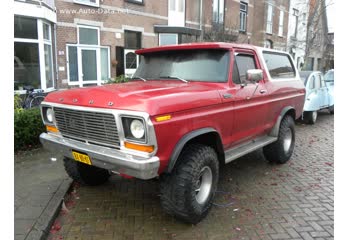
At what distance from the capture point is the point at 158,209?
388cm

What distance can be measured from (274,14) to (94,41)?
64.5ft

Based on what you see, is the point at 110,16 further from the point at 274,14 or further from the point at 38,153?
the point at 274,14

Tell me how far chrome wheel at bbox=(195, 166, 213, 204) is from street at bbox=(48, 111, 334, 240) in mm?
303

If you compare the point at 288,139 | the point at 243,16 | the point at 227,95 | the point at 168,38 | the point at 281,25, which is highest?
the point at 281,25

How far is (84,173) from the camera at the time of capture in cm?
429

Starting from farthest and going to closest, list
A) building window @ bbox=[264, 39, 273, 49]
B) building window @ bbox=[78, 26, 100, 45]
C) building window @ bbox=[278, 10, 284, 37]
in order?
building window @ bbox=[278, 10, 284, 37] → building window @ bbox=[264, 39, 273, 49] → building window @ bbox=[78, 26, 100, 45]

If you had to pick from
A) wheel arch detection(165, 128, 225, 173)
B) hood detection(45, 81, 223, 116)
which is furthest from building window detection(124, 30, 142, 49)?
wheel arch detection(165, 128, 225, 173)

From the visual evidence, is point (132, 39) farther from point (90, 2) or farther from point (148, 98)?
point (148, 98)

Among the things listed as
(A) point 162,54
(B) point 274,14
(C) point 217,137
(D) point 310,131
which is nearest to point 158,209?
(C) point 217,137

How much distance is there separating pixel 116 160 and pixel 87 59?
11.9 meters

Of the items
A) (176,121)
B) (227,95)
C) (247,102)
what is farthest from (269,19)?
(176,121)

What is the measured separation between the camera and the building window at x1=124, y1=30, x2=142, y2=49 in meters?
15.2

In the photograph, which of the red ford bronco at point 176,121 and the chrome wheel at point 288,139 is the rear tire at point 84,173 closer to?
the red ford bronco at point 176,121

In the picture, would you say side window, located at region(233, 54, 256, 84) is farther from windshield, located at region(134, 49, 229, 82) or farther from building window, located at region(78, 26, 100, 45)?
building window, located at region(78, 26, 100, 45)
